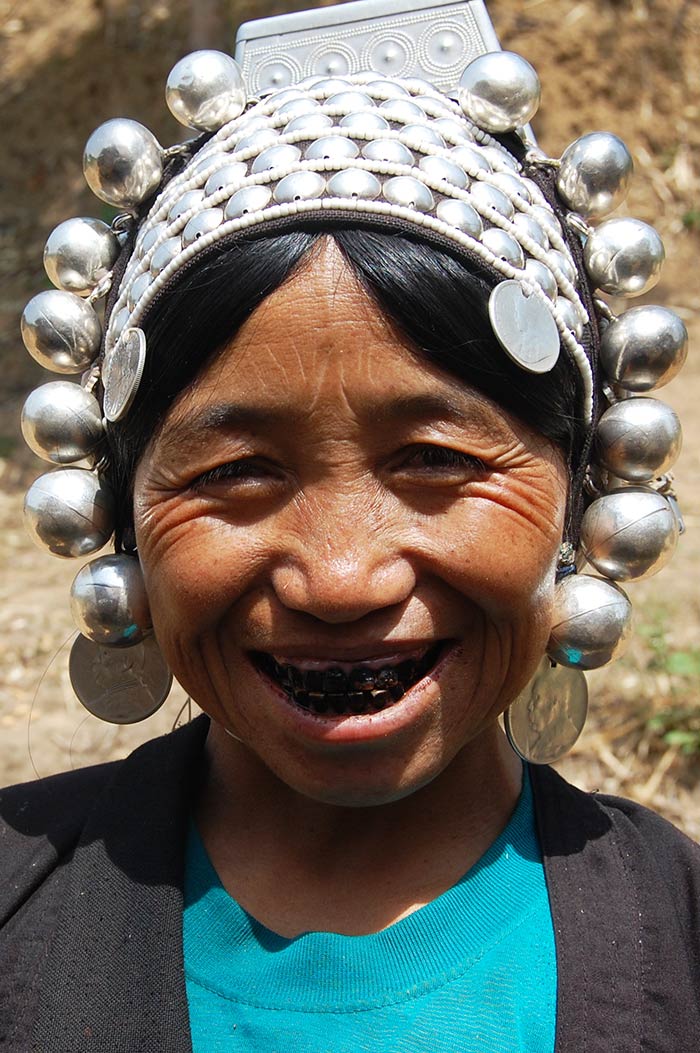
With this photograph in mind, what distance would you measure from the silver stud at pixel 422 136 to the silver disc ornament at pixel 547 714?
87cm

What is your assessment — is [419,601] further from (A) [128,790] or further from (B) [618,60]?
(B) [618,60]

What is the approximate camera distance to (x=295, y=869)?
1.94m

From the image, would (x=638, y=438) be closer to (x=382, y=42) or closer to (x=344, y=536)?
(x=344, y=536)

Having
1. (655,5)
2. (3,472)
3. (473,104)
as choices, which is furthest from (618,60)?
(473,104)

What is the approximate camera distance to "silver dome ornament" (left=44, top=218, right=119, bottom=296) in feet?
6.59

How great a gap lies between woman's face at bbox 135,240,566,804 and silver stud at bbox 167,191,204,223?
24cm

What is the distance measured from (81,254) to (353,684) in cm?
88

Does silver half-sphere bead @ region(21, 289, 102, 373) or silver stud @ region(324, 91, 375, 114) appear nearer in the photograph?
silver stud @ region(324, 91, 375, 114)

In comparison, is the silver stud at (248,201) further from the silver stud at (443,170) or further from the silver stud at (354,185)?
the silver stud at (443,170)

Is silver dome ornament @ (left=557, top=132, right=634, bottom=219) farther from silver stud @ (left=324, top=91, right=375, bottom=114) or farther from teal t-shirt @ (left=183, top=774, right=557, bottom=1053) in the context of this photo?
teal t-shirt @ (left=183, top=774, right=557, bottom=1053)

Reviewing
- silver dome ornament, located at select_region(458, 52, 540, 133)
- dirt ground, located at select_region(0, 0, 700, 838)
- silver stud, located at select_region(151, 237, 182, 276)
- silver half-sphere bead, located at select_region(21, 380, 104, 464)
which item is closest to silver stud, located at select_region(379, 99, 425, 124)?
silver dome ornament, located at select_region(458, 52, 540, 133)

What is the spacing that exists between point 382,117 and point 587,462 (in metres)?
0.65

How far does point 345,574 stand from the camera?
5.20 ft

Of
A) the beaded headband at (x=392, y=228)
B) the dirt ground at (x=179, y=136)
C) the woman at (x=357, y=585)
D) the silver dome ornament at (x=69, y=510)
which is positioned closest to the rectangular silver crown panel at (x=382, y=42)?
the beaded headband at (x=392, y=228)
